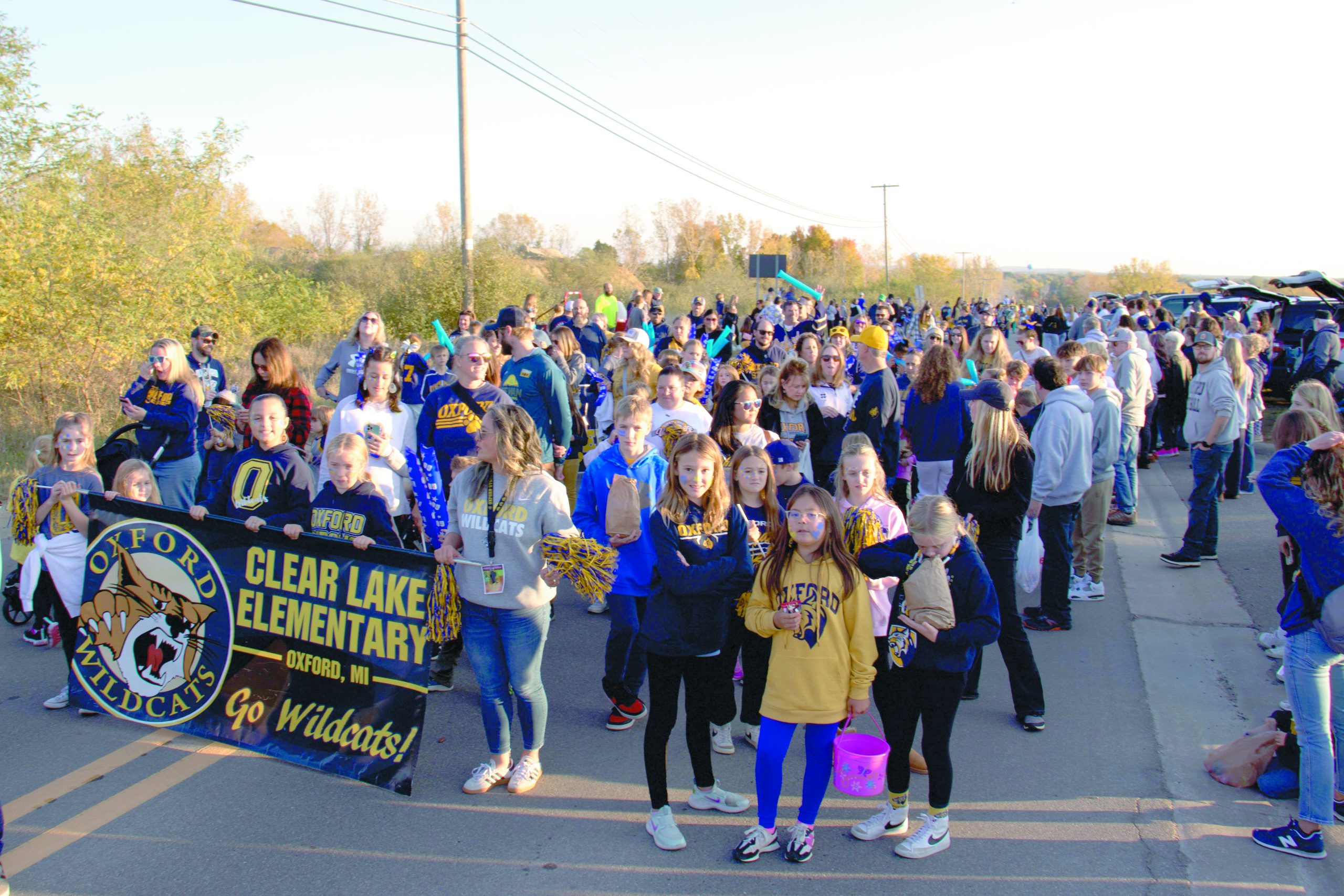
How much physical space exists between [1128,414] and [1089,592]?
2244mm

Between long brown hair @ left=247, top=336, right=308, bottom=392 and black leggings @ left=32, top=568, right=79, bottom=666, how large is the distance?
191 cm

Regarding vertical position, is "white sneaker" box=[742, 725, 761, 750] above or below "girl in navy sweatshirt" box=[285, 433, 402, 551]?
below

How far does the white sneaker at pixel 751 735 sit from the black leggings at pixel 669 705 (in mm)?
945

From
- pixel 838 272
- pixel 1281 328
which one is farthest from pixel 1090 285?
pixel 1281 328

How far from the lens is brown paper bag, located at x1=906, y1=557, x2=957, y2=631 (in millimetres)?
3713

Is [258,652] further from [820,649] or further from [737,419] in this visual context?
[737,419]

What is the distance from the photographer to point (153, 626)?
15.3 feet

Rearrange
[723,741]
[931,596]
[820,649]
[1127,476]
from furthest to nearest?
[1127,476] < [723,741] < [931,596] < [820,649]

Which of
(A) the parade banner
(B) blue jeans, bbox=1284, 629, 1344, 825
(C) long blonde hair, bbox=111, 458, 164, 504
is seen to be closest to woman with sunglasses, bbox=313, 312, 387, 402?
(C) long blonde hair, bbox=111, 458, 164, 504

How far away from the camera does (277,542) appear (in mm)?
4520

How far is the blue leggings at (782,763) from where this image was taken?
3.64m

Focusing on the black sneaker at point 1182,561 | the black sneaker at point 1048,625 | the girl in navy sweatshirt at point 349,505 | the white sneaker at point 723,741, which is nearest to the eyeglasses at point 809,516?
the white sneaker at point 723,741

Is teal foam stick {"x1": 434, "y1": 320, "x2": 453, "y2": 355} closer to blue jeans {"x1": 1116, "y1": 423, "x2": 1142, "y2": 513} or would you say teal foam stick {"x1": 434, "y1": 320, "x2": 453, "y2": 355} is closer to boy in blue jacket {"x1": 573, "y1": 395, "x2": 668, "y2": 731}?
boy in blue jacket {"x1": 573, "y1": 395, "x2": 668, "y2": 731}

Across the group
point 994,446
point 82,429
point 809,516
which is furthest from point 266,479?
point 994,446
